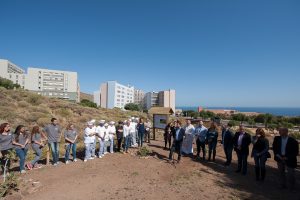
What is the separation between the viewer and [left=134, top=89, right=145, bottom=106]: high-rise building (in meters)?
138

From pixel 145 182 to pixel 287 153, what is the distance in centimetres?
433

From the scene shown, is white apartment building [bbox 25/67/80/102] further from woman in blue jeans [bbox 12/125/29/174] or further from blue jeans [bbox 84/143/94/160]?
woman in blue jeans [bbox 12/125/29/174]

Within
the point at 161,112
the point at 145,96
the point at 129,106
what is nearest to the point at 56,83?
the point at 129,106

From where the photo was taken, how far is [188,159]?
9898 mm

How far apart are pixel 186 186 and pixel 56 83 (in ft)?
365

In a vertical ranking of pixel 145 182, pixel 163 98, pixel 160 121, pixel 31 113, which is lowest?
pixel 145 182

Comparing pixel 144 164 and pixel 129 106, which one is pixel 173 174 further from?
pixel 129 106

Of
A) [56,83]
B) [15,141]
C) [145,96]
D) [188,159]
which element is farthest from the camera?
[145,96]

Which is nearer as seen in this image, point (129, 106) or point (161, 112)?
point (161, 112)

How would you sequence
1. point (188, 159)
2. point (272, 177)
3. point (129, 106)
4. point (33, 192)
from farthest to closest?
point (129, 106), point (188, 159), point (272, 177), point (33, 192)

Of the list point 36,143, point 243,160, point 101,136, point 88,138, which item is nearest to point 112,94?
point 101,136

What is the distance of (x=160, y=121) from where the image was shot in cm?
1413

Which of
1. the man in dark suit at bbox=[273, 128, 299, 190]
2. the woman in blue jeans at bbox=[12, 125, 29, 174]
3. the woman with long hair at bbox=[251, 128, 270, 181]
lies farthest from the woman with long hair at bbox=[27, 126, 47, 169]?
the man in dark suit at bbox=[273, 128, 299, 190]

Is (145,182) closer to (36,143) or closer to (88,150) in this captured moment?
(88,150)
